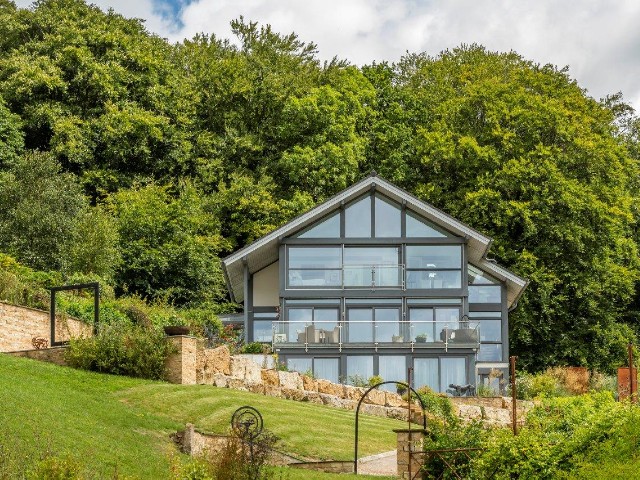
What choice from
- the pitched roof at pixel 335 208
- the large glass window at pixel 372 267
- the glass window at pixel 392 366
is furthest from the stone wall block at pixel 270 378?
the large glass window at pixel 372 267

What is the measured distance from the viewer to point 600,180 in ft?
184

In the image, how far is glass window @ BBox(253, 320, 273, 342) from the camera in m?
47.9

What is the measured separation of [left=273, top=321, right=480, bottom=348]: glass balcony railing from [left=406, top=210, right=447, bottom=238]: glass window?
10.7ft

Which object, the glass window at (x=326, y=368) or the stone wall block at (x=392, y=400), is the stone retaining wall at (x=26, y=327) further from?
the glass window at (x=326, y=368)

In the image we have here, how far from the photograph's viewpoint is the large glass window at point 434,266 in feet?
151

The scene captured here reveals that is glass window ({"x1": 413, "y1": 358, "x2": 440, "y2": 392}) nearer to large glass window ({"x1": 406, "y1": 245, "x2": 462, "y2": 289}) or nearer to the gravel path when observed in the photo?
large glass window ({"x1": 406, "y1": 245, "x2": 462, "y2": 289})

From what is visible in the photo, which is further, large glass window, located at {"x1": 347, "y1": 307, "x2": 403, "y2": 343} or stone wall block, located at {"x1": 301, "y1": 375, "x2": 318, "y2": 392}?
large glass window, located at {"x1": 347, "y1": 307, "x2": 403, "y2": 343}

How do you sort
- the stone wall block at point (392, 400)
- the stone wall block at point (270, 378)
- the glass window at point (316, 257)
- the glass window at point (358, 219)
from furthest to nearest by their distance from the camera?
1. the glass window at point (358, 219)
2. the glass window at point (316, 257)
3. the stone wall block at point (392, 400)
4. the stone wall block at point (270, 378)

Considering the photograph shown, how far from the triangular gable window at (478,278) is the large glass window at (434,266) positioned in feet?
7.33

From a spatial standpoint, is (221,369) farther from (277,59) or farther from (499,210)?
(277,59)

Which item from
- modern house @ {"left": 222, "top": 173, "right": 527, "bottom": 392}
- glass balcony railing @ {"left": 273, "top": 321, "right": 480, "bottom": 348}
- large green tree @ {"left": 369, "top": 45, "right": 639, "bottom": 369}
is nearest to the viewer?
glass balcony railing @ {"left": 273, "top": 321, "right": 480, "bottom": 348}

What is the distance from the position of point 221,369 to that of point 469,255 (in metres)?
14.5

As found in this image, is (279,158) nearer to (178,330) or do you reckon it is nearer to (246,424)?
(178,330)

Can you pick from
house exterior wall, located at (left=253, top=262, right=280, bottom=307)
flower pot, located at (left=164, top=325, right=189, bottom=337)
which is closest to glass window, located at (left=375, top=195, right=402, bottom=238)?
house exterior wall, located at (left=253, top=262, right=280, bottom=307)
